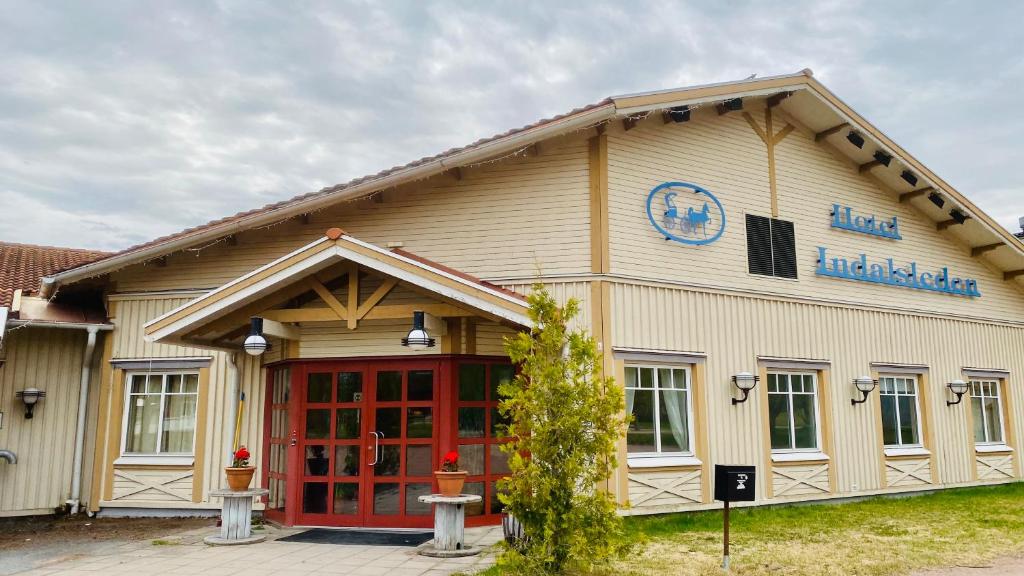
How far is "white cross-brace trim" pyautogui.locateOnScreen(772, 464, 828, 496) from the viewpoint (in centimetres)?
1133

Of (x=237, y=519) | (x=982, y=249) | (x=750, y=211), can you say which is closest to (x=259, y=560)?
(x=237, y=519)

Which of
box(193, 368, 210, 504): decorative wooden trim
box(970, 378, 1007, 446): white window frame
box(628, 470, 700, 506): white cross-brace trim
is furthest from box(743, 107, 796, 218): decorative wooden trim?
box(193, 368, 210, 504): decorative wooden trim

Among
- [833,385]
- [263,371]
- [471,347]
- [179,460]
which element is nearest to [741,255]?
[833,385]

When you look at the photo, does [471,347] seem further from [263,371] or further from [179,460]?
[179,460]

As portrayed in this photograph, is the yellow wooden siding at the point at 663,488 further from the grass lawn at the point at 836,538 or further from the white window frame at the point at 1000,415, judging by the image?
the white window frame at the point at 1000,415

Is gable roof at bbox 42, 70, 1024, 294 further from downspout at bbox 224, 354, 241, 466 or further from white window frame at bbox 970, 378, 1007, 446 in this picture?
white window frame at bbox 970, 378, 1007, 446

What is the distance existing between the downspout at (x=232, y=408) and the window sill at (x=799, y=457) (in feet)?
25.6

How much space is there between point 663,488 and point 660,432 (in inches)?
29.0

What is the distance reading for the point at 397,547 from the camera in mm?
8453

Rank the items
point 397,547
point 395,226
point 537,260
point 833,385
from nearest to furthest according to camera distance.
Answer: point 397,547
point 537,260
point 395,226
point 833,385

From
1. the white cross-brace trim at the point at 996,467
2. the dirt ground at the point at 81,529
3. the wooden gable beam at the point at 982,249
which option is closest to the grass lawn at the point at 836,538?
the white cross-brace trim at the point at 996,467

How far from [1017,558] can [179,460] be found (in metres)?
10.6

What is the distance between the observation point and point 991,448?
46.5 feet

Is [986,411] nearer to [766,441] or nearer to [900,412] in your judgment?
[900,412]
